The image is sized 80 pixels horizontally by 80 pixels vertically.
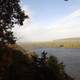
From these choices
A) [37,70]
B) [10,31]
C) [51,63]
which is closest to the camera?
[37,70]

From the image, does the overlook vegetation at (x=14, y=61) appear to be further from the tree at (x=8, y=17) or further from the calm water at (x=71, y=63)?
the calm water at (x=71, y=63)

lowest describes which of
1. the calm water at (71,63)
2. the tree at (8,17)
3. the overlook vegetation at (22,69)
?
the calm water at (71,63)

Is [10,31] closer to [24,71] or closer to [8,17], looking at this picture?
[8,17]

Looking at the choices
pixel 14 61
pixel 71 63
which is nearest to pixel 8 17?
pixel 14 61

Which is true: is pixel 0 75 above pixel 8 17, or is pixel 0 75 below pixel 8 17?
below

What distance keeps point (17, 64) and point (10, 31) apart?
293cm

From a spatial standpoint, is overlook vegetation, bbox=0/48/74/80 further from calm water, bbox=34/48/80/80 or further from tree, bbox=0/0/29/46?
calm water, bbox=34/48/80/80

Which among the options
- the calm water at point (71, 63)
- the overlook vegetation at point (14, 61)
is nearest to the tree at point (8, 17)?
the overlook vegetation at point (14, 61)

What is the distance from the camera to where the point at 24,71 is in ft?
55.2

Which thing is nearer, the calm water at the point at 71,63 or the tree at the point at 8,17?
the tree at the point at 8,17

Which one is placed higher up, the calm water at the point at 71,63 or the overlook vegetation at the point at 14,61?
the overlook vegetation at the point at 14,61

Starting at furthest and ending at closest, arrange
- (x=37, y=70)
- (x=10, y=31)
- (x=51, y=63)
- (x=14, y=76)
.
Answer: (x=51, y=63), (x=10, y=31), (x=37, y=70), (x=14, y=76)

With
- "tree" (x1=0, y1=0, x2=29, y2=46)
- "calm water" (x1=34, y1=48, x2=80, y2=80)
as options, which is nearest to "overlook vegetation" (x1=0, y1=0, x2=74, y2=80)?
"tree" (x1=0, y1=0, x2=29, y2=46)

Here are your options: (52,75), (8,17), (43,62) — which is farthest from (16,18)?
(52,75)
